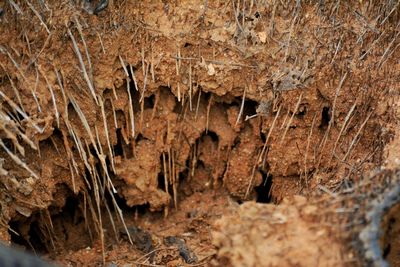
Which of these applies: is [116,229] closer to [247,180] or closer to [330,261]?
[247,180]

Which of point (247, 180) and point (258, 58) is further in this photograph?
point (247, 180)

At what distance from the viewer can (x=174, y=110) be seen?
502 cm

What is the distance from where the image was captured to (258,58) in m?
4.70

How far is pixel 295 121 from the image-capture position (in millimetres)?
4793

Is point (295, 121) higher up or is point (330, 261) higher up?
point (295, 121)

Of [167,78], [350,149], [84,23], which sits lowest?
[350,149]

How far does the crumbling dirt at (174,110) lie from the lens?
14.5 feet

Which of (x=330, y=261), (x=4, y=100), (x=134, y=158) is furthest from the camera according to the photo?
(x=134, y=158)

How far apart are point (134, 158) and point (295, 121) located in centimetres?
133

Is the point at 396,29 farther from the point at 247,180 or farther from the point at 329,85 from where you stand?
the point at 247,180

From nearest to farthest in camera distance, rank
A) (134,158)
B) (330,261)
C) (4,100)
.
Result: (330,261) < (4,100) < (134,158)

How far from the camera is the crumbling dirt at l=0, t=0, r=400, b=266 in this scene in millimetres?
4414

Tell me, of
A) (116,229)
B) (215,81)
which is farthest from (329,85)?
(116,229)

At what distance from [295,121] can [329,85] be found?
390 mm
